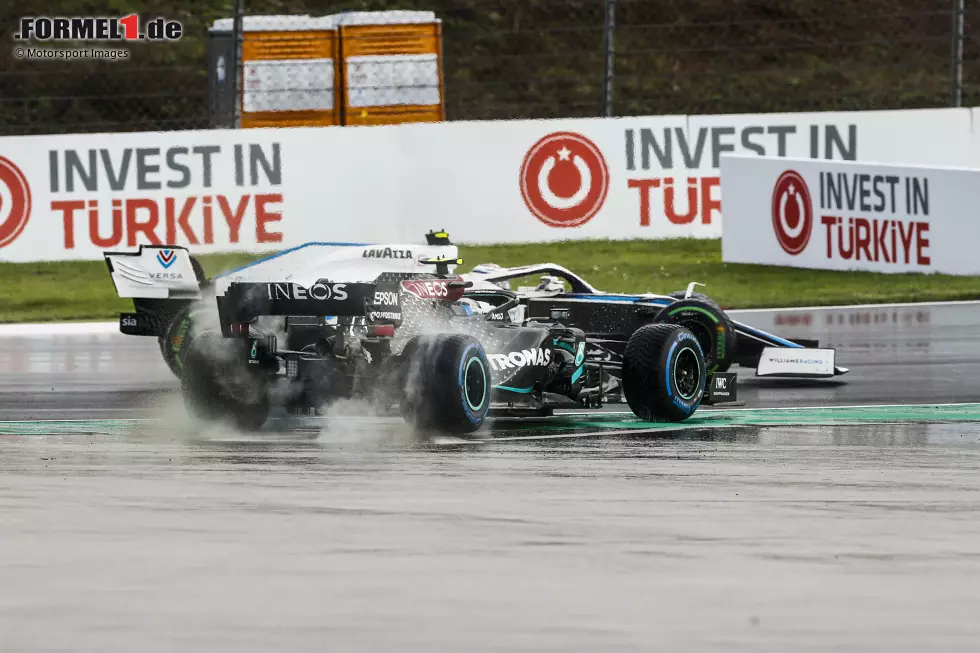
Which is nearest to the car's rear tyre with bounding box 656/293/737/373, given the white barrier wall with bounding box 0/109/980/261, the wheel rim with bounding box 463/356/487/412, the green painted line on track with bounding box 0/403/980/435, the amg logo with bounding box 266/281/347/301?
the green painted line on track with bounding box 0/403/980/435

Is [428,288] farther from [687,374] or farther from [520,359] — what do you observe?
[687,374]

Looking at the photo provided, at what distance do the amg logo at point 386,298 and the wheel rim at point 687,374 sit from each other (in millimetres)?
1633

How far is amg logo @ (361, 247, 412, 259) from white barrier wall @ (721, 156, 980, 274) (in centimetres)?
827

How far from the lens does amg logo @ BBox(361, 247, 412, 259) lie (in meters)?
10.9

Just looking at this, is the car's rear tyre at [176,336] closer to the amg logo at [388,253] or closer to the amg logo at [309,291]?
the amg logo at [388,253]

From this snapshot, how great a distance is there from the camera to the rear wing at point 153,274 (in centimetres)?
1176

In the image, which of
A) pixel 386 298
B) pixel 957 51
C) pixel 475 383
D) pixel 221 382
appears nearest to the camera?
pixel 475 383

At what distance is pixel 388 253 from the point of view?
36.2ft

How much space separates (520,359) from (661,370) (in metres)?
0.77

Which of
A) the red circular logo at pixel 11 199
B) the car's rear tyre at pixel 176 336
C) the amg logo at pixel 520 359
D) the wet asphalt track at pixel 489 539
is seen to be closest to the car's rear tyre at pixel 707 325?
the wet asphalt track at pixel 489 539

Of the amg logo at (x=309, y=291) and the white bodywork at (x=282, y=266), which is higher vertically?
the white bodywork at (x=282, y=266)

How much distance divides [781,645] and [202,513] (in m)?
3.00

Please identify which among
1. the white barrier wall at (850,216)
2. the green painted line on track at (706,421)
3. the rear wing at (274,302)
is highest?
the white barrier wall at (850,216)

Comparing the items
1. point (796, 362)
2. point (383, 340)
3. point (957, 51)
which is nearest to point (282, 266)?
point (383, 340)
